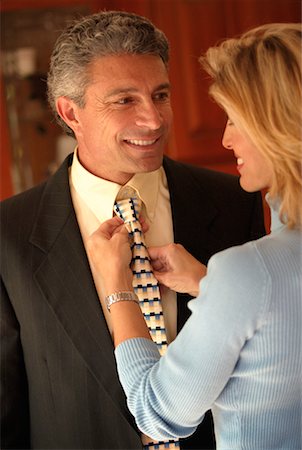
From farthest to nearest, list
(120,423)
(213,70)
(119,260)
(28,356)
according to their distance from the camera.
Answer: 1. (28,356)
2. (120,423)
3. (119,260)
4. (213,70)

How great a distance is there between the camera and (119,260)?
4.17 feet

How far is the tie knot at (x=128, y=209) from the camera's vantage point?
1495 mm

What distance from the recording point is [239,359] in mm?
1024

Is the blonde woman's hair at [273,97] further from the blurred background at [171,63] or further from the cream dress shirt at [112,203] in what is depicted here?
the blurred background at [171,63]

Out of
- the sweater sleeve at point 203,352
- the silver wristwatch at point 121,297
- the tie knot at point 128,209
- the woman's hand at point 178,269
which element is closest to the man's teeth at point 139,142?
the tie knot at point 128,209

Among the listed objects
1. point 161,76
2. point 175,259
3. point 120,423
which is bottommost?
point 120,423

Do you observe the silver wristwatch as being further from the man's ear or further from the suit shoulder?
the man's ear

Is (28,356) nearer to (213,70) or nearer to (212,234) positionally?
(212,234)

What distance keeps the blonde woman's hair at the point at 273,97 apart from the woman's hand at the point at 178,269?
1.15ft

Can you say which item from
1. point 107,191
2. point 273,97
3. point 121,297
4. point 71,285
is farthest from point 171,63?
point 273,97

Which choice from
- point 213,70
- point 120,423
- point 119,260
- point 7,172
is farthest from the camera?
point 7,172

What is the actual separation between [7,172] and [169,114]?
1714 mm

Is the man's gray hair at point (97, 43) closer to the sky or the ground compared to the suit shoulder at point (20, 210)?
closer to the sky

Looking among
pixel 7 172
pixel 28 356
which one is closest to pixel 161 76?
pixel 28 356
